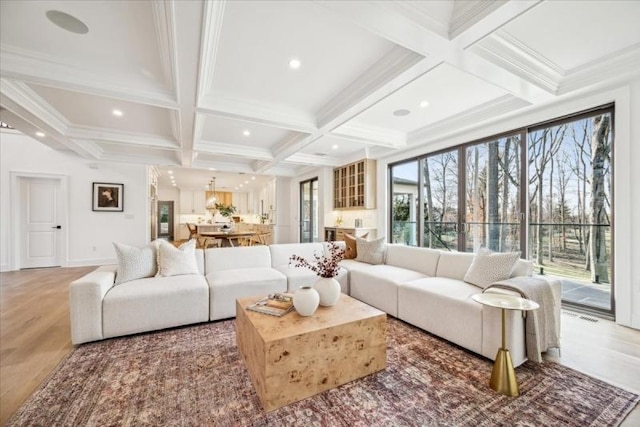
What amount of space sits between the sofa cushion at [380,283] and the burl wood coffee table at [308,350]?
1.06m

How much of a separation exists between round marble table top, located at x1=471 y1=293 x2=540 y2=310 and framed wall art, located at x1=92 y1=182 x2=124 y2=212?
7.57m

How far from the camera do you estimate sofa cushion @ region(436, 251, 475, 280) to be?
302cm

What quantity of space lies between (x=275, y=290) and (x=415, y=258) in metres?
1.91

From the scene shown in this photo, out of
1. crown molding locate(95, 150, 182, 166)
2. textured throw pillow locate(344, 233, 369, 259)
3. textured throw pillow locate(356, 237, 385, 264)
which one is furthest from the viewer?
crown molding locate(95, 150, 182, 166)

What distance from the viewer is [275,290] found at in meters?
3.21

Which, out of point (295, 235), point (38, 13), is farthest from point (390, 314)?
point (295, 235)

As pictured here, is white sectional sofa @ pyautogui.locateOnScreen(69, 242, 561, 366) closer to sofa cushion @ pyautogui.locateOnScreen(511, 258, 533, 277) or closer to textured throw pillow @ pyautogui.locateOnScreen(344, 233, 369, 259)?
sofa cushion @ pyautogui.locateOnScreen(511, 258, 533, 277)

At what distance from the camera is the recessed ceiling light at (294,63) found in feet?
8.50

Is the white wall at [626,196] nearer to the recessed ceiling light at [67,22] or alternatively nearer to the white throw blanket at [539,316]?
the white throw blanket at [539,316]

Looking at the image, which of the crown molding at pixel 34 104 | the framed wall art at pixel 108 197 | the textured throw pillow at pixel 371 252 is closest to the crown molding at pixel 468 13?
the textured throw pillow at pixel 371 252

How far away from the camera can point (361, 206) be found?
6.30 meters

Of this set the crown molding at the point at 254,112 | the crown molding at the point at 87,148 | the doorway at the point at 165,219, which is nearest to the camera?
the crown molding at the point at 254,112

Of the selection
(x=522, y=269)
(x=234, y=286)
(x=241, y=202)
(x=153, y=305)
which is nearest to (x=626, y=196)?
(x=522, y=269)

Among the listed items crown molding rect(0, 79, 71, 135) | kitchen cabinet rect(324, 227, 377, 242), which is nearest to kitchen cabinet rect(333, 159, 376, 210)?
kitchen cabinet rect(324, 227, 377, 242)
